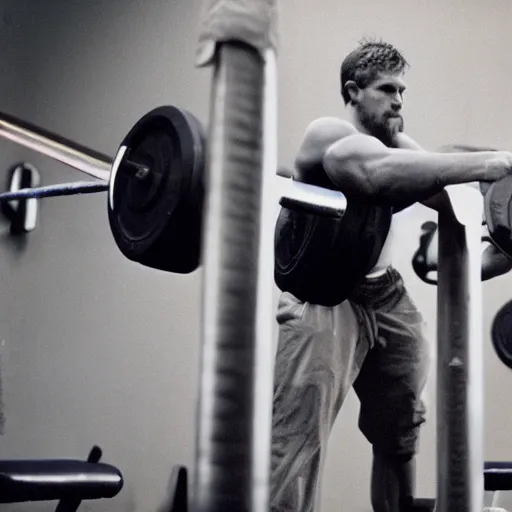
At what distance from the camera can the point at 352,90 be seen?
1.78 metres

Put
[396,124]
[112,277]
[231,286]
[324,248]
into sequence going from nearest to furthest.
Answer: [231,286], [112,277], [324,248], [396,124]

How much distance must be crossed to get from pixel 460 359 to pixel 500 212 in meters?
0.34

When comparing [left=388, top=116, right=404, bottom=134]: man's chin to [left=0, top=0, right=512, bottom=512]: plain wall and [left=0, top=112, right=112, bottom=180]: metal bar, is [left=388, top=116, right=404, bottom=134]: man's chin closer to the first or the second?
[left=0, top=0, right=512, bottom=512]: plain wall

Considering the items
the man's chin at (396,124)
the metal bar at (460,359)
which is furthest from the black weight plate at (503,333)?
the man's chin at (396,124)

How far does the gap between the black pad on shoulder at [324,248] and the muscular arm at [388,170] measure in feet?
0.13

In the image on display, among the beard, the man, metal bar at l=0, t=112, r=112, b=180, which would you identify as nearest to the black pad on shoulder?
the man

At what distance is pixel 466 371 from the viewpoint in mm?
1825

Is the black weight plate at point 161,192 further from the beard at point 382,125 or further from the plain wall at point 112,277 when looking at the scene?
the beard at point 382,125

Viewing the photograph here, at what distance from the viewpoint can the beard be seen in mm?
1767

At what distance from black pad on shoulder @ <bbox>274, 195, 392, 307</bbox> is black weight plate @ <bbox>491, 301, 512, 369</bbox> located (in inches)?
13.9

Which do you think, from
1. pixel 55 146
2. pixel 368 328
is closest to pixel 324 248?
pixel 368 328

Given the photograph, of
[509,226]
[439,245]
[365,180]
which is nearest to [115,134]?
[365,180]

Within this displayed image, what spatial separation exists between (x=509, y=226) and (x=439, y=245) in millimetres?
181

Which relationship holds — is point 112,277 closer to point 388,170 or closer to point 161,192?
point 161,192
